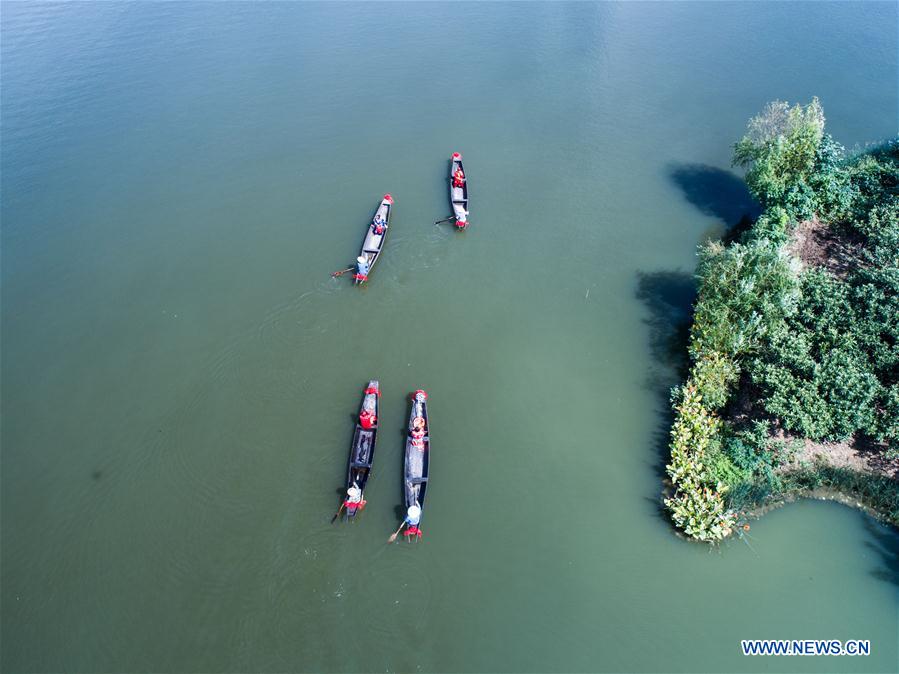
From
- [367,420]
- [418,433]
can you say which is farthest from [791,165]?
[367,420]

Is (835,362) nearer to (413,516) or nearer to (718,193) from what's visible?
(718,193)

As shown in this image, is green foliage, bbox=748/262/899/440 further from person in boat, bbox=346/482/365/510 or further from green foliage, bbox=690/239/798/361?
person in boat, bbox=346/482/365/510

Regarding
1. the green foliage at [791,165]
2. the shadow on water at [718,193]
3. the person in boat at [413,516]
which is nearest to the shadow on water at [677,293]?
the shadow on water at [718,193]

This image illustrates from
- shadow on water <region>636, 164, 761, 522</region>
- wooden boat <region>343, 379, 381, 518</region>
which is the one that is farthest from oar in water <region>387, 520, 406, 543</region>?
shadow on water <region>636, 164, 761, 522</region>

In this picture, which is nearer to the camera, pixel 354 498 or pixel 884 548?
pixel 884 548

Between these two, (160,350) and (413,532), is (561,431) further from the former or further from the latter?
(160,350)

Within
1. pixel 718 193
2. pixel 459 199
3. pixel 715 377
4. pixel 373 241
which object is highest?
pixel 718 193

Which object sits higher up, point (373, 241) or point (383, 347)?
point (373, 241)

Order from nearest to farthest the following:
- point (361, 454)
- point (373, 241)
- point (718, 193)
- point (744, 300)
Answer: point (361, 454), point (744, 300), point (373, 241), point (718, 193)
